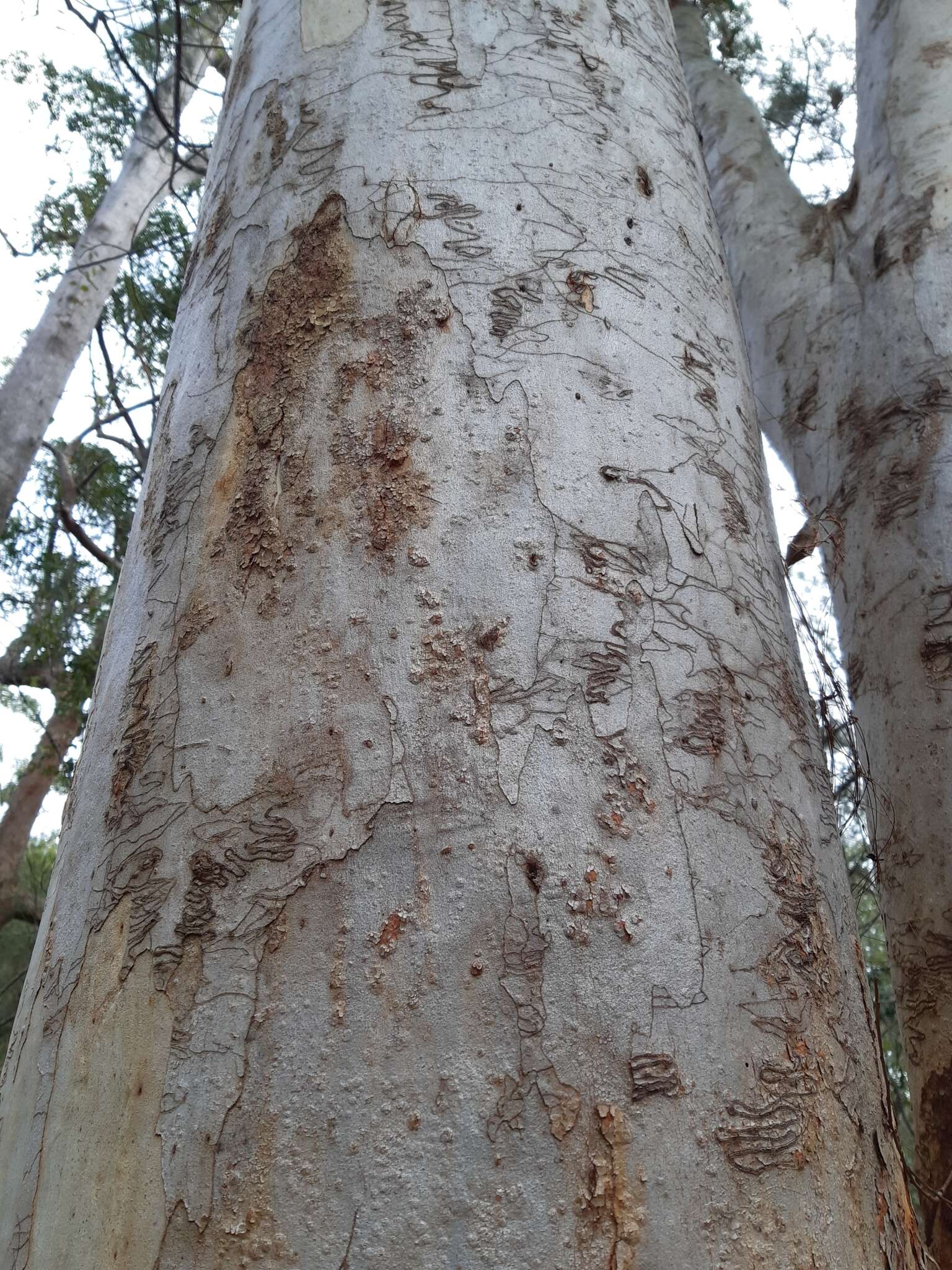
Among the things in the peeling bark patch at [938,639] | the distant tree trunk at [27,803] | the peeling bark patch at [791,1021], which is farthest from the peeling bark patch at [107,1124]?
the distant tree trunk at [27,803]

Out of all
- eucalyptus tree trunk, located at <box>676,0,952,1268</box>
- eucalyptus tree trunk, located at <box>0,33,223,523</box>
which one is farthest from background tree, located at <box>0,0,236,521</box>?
eucalyptus tree trunk, located at <box>676,0,952,1268</box>

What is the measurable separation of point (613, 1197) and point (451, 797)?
272 mm

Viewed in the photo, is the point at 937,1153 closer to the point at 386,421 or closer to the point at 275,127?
the point at 386,421

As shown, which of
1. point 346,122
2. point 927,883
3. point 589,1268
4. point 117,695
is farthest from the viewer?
point 927,883

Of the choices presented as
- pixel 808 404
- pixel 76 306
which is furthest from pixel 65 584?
pixel 808 404

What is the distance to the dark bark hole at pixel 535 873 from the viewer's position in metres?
0.75

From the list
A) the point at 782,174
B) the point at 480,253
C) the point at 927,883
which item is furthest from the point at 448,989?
the point at 782,174

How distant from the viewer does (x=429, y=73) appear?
1216 millimetres

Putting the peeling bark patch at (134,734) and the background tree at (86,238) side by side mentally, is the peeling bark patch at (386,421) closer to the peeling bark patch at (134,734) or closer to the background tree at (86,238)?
the peeling bark patch at (134,734)

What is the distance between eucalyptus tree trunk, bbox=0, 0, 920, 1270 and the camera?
26.4 inches

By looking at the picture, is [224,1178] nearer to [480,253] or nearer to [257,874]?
[257,874]

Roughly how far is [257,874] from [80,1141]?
0.68 ft

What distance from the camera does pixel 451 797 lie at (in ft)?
2.54

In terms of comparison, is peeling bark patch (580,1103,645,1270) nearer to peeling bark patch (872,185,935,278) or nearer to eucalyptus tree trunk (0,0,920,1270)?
eucalyptus tree trunk (0,0,920,1270)
